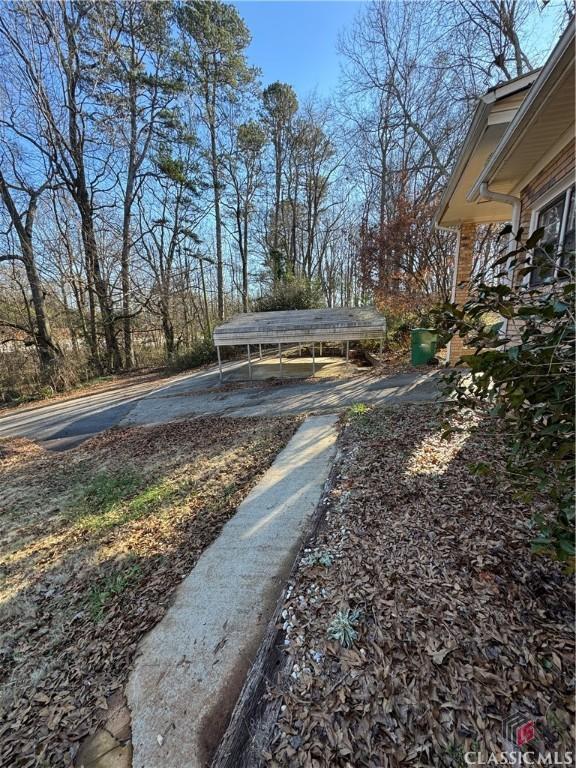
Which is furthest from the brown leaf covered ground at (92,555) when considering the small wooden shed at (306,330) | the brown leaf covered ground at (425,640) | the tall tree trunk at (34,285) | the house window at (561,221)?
the tall tree trunk at (34,285)

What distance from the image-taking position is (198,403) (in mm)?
8023

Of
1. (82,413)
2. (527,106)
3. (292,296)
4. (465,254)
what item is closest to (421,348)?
(465,254)

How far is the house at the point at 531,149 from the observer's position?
265 centimetres

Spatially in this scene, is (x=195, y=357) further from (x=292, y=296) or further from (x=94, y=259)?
(x=94, y=259)

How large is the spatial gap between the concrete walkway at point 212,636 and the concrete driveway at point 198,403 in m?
3.32

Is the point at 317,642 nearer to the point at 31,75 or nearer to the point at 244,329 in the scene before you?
the point at 244,329

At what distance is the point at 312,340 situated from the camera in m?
8.93

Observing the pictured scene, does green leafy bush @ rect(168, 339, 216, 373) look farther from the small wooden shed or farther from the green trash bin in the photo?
the green trash bin

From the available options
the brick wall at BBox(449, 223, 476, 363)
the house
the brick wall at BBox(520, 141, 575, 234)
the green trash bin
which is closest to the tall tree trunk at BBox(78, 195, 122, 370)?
the green trash bin

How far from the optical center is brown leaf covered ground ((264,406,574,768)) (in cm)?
116

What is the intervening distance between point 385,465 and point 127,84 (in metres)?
18.1

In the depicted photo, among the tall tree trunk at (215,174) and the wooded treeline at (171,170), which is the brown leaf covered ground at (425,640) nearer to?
the wooded treeline at (171,170)

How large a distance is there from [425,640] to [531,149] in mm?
4936

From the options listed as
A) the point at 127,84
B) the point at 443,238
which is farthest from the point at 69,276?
the point at 443,238
